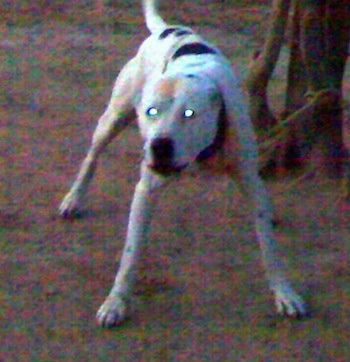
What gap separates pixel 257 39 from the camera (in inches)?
410

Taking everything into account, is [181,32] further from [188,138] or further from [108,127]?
[188,138]

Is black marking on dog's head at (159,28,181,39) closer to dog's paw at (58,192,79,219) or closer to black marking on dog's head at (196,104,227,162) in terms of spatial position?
black marking on dog's head at (196,104,227,162)

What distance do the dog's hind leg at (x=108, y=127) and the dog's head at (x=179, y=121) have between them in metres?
1.02

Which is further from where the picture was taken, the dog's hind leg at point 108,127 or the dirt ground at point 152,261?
the dog's hind leg at point 108,127

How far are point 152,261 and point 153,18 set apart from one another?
154cm

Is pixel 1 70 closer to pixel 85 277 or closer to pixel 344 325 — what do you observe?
pixel 85 277

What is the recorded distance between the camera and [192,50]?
16.2ft

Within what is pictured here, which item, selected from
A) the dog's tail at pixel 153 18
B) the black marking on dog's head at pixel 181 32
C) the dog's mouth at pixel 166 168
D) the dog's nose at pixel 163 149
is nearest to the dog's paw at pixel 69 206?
the dog's tail at pixel 153 18

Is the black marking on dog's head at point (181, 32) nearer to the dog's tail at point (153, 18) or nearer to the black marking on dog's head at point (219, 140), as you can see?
the dog's tail at point (153, 18)

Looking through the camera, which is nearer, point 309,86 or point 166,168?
point 166,168

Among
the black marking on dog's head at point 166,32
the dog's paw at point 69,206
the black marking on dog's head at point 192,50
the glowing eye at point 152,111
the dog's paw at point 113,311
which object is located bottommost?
the dog's paw at point 69,206

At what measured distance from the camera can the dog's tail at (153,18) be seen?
5899 mm

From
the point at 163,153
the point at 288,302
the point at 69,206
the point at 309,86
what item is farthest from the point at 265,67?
the point at 163,153

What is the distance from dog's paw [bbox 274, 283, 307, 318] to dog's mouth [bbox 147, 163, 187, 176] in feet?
2.84
